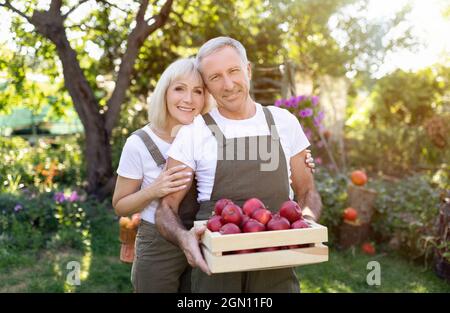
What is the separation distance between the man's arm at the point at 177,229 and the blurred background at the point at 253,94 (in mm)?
2565

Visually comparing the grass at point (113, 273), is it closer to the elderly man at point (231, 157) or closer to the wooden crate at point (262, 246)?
the elderly man at point (231, 157)

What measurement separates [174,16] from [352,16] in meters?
4.71

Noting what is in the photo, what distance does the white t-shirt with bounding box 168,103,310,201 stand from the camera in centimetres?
215

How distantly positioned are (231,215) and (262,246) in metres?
0.16

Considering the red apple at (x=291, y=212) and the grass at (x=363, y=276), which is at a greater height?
the red apple at (x=291, y=212)

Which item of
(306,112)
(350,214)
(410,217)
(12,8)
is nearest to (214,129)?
(350,214)

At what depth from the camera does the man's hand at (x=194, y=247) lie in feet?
6.22

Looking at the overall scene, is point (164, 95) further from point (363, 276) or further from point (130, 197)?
point (363, 276)

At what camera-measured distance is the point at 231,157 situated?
214 cm

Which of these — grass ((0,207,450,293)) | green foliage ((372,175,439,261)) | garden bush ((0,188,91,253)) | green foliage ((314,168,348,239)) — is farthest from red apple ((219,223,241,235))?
green foliage ((314,168,348,239))

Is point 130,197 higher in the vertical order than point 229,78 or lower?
lower

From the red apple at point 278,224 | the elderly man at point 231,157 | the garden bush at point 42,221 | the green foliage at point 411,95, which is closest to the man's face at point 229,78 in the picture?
the elderly man at point 231,157
